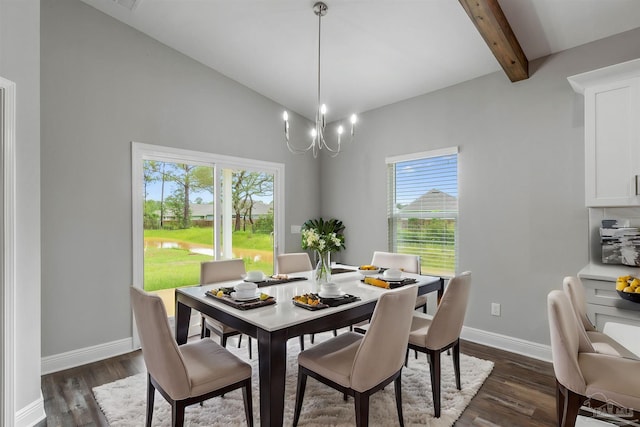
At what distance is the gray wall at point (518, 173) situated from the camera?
9.28 feet

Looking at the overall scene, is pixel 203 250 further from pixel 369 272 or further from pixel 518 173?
pixel 518 173

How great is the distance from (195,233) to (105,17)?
2232mm

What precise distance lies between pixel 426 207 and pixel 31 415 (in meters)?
3.79

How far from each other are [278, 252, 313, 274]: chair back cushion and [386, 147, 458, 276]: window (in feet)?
4.13

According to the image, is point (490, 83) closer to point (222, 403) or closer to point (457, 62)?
point (457, 62)

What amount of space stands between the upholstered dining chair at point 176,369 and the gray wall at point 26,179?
864 mm

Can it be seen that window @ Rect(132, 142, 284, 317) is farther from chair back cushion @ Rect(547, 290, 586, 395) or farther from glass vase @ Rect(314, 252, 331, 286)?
chair back cushion @ Rect(547, 290, 586, 395)

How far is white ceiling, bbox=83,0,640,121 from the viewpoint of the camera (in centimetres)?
254

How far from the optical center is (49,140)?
2779 millimetres

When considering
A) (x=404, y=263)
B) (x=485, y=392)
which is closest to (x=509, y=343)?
(x=485, y=392)

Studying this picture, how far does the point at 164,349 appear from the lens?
1.60m

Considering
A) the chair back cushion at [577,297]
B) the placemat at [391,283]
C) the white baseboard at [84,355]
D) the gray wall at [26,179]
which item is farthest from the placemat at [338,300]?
the white baseboard at [84,355]

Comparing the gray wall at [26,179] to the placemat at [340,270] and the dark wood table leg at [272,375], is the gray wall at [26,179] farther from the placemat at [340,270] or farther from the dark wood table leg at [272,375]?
the placemat at [340,270]

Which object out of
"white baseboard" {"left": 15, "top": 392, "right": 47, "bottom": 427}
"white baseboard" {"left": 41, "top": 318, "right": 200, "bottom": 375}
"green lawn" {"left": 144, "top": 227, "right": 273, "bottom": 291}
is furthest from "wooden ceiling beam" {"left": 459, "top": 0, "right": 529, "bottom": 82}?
"white baseboard" {"left": 41, "top": 318, "right": 200, "bottom": 375}
